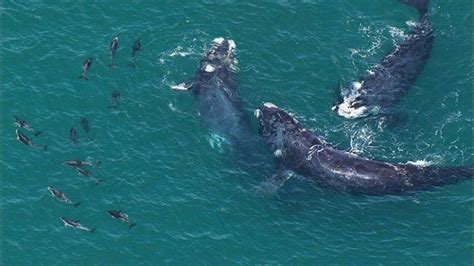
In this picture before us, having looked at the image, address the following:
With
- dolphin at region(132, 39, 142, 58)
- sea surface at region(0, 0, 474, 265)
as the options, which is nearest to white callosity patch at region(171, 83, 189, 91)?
sea surface at region(0, 0, 474, 265)

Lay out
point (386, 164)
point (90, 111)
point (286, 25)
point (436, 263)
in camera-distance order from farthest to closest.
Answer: point (286, 25) → point (90, 111) → point (386, 164) → point (436, 263)

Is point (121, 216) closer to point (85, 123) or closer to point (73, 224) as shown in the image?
point (73, 224)

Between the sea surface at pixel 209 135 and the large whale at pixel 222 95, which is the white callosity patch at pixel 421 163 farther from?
the large whale at pixel 222 95

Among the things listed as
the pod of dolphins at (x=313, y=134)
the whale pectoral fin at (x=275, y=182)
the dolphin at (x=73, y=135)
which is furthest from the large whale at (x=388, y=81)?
the dolphin at (x=73, y=135)

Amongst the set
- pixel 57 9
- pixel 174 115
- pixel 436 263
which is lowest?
pixel 436 263

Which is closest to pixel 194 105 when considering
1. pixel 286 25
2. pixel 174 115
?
pixel 174 115

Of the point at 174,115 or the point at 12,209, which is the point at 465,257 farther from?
the point at 12,209

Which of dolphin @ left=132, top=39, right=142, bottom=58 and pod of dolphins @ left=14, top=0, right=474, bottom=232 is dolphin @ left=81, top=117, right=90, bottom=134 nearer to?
pod of dolphins @ left=14, top=0, right=474, bottom=232
